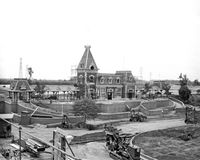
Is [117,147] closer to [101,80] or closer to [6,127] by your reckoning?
[6,127]

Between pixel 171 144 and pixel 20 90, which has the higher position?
pixel 20 90

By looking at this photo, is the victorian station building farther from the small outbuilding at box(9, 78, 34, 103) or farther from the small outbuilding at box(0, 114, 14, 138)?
the small outbuilding at box(0, 114, 14, 138)

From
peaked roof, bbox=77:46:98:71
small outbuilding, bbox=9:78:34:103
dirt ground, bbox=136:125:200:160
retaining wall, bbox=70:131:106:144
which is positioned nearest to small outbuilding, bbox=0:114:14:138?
dirt ground, bbox=136:125:200:160

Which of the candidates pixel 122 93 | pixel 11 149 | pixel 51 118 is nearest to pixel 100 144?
pixel 51 118

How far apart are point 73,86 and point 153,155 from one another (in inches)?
1263

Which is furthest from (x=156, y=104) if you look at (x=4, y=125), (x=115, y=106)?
(x=4, y=125)

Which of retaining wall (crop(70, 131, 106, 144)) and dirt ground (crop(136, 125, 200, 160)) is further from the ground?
retaining wall (crop(70, 131, 106, 144))

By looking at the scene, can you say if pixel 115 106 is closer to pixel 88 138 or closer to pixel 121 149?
pixel 88 138

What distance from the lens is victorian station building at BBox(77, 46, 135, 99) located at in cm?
4931

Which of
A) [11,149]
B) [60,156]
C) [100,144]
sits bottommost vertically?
[100,144]

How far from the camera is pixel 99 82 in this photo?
5084 centimetres

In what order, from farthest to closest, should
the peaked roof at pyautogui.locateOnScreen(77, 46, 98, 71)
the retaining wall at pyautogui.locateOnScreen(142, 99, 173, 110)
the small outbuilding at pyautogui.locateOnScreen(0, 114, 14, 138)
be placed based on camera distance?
the peaked roof at pyautogui.locateOnScreen(77, 46, 98, 71) → the retaining wall at pyautogui.locateOnScreen(142, 99, 173, 110) → the small outbuilding at pyautogui.locateOnScreen(0, 114, 14, 138)

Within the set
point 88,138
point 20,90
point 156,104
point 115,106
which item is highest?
point 20,90

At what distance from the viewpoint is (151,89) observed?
71.0 metres
